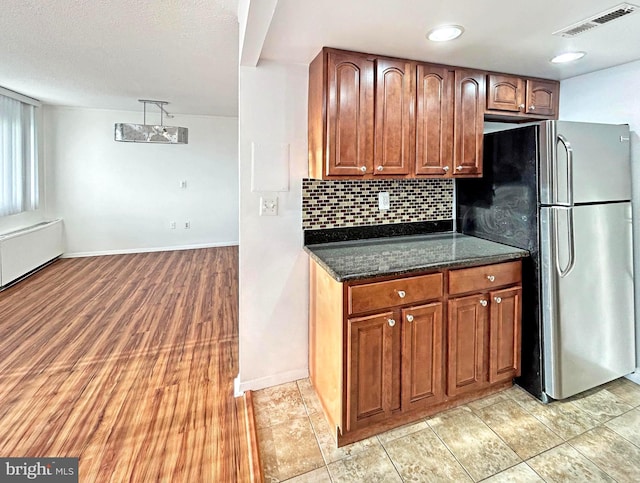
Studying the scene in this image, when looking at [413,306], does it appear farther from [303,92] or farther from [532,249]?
[303,92]

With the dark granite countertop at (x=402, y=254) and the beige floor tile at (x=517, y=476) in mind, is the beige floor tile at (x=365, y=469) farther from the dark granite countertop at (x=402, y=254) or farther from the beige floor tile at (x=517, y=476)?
the dark granite countertop at (x=402, y=254)

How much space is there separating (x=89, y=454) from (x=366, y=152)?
209cm

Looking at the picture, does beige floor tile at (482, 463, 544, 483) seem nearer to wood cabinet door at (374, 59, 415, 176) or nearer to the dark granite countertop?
the dark granite countertop

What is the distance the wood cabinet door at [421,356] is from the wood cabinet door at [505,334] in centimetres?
38

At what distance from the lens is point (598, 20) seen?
1.65 m

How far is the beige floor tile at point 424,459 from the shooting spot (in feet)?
5.09

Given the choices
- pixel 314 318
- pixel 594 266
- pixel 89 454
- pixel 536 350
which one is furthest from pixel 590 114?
pixel 89 454

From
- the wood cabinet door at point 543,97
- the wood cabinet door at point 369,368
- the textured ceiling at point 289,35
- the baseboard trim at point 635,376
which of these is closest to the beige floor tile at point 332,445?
the wood cabinet door at point 369,368

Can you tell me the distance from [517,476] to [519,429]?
0.34m

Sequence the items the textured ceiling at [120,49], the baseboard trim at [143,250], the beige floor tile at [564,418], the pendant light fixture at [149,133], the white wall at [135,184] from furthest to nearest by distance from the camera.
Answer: the baseboard trim at [143,250], the white wall at [135,184], the pendant light fixture at [149,133], the textured ceiling at [120,49], the beige floor tile at [564,418]

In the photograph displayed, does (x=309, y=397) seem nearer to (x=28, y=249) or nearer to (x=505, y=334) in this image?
(x=505, y=334)

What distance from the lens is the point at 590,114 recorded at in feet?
7.94

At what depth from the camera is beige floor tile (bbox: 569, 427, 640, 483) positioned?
156 cm

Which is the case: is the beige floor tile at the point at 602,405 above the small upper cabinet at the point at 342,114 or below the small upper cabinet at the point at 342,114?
below
